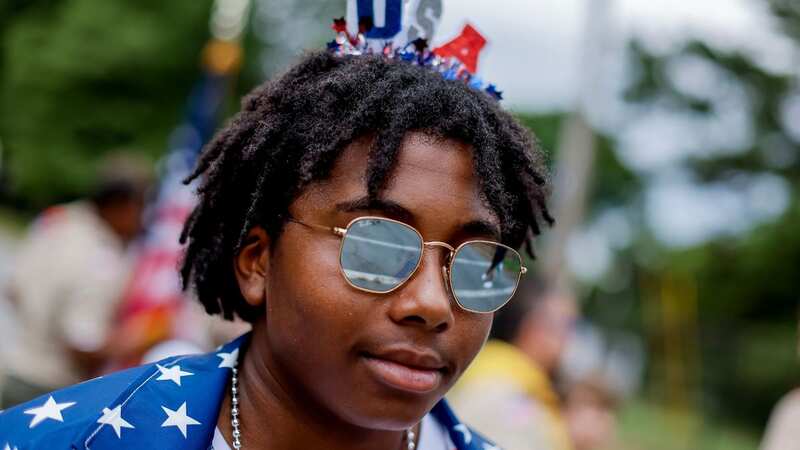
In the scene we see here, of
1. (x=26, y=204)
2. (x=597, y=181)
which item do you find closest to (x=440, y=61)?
(x=26, y=204)

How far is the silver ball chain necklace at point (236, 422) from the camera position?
2.16 m

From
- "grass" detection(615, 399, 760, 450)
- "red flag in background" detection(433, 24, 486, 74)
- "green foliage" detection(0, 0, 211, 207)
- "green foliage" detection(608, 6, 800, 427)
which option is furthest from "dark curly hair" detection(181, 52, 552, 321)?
"green foliage" detection(0, 0, 211, 207)

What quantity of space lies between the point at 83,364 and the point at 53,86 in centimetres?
2641

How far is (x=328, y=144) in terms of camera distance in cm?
202

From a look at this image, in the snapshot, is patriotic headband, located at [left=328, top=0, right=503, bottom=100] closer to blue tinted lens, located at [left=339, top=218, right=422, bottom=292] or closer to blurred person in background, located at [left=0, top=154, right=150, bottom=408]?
blue tinted lens, located at [left=339, top=218, right=422, bottom=292]

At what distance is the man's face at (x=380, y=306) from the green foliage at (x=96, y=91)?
28.0m

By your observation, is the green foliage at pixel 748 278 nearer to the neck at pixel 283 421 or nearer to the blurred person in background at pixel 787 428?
the blurred person in background at pixel 787 428

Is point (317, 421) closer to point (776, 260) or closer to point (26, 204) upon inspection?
point (776, 260)

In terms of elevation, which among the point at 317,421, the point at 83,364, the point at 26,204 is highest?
the point at 317,421

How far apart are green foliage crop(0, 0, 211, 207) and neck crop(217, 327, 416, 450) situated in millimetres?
27824

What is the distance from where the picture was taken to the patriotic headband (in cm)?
230

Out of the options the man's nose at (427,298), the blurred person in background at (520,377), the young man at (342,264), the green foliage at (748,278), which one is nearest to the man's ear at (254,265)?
the young man at (342,264)

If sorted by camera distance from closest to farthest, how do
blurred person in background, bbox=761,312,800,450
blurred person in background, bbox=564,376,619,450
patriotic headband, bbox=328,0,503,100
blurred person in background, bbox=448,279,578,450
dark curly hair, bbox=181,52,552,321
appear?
dark curly hair, bbox=181,52,552,321
patriotic headband, bbox=328,0,503,100
blurred person in background, bbox=761,312,800,450
blurred person in background, bbox=448,279,578,450
blurred person in background, bbox=564,376,619,450

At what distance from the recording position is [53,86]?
29422 millimetres
